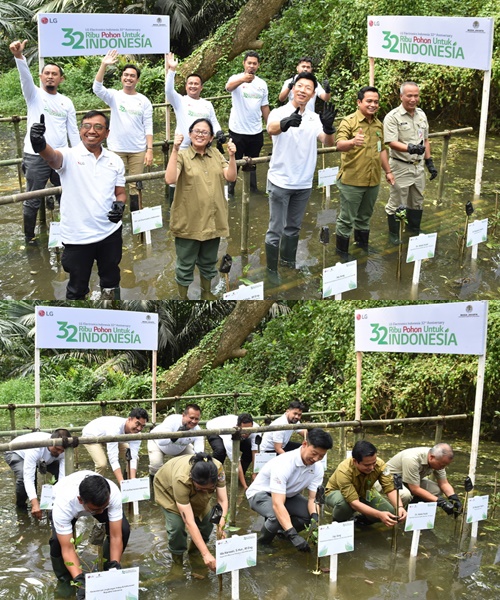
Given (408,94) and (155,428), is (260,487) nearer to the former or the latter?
(155,428)

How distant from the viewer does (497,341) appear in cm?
939

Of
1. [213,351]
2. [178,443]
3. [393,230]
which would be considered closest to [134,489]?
[178,443]

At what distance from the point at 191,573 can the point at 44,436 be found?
1.88 m

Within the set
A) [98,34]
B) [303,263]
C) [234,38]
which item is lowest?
[303,263]

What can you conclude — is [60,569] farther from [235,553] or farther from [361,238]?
[361,238]

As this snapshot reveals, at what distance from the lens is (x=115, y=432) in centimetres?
802

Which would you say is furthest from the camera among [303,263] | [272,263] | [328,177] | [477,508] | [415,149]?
[328,177]

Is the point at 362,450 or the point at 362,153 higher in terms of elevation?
the point at 362,153

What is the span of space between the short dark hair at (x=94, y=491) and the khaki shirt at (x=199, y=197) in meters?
2.43

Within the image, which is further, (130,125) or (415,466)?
(130,125)

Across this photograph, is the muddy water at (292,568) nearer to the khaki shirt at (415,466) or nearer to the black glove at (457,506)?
the black glove at (457,506)

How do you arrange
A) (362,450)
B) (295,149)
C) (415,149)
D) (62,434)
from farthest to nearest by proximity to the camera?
(415,149) → (295,149) → (362,450) → (62,434)

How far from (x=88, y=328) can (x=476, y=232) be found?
380 centimetres

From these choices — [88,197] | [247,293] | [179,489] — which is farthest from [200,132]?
[179,489]
